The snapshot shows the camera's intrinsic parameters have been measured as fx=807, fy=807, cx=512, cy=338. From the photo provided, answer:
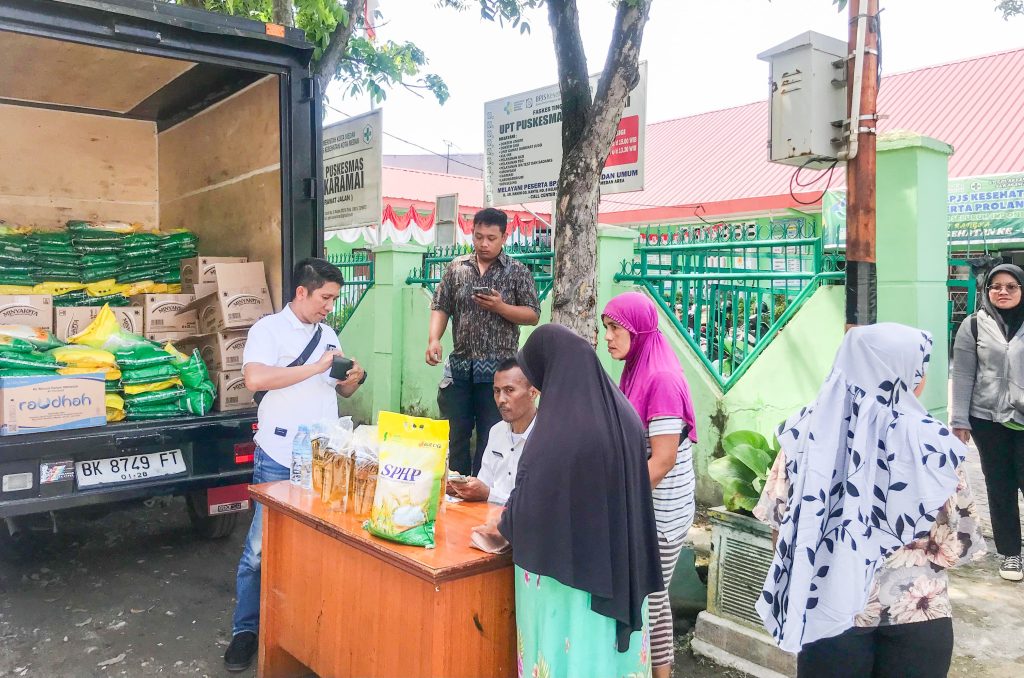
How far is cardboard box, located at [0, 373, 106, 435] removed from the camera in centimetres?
354

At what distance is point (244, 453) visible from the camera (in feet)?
13.3

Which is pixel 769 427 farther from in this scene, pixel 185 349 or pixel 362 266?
pixel 362 266

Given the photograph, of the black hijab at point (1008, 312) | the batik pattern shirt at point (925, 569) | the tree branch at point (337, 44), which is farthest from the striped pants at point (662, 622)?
the tree branch at point (337, 44)

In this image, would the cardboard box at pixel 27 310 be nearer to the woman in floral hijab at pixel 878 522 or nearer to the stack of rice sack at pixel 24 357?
the stack of rice sack at pixel 24 357

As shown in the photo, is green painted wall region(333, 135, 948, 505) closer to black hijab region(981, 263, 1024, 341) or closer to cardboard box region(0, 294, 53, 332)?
black hijab region(981, 263, 1024, 341)

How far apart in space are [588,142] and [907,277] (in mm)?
1860

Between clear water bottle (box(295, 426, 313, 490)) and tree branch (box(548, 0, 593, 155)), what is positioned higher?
tree branch (box(548, 0, 593, 155))

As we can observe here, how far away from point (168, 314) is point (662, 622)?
370 centimetres

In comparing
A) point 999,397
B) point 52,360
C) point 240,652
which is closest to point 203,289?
point 52,360

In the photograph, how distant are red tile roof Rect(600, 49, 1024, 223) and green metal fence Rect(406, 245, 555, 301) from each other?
5576mm

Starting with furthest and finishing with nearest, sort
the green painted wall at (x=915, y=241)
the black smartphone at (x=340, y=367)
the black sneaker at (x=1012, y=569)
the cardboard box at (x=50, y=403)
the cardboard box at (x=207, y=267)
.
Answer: the cardboard box at (x=207, y=267)
the green painted wall at (x=915, y=241)
the black sneaker at (x=1012, y=569)
the cardboard box at (x=50, y=403)
the black smartphone at (x=340, y=367)

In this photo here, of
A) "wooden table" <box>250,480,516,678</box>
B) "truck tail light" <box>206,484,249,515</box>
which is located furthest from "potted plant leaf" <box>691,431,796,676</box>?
"truck tail light" <box>206,484,249,515</box>

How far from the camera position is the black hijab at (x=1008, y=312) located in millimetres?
4137

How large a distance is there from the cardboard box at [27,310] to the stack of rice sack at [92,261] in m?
0.20
